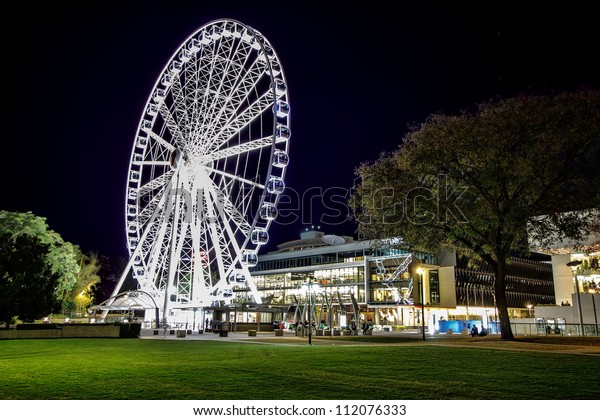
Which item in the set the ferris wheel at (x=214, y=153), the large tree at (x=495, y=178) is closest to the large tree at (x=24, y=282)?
the ferris wheel at (x=214, y=153)

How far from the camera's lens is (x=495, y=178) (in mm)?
25656

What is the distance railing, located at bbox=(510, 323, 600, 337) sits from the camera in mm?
34969

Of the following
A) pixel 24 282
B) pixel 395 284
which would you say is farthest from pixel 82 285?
pixel 395 284

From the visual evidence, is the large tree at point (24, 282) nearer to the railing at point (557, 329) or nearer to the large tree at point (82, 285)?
the large tree at point (82, 285)

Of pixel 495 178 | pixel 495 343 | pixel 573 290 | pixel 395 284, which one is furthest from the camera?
pixel 395 284

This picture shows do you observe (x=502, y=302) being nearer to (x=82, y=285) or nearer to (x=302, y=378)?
(x=302, y=378)

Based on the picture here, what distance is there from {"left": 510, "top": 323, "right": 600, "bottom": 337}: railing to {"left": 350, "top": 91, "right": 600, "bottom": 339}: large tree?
10.9 m

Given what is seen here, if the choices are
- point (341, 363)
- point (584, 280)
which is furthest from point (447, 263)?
point (341, 363)

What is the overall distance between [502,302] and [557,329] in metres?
13.9

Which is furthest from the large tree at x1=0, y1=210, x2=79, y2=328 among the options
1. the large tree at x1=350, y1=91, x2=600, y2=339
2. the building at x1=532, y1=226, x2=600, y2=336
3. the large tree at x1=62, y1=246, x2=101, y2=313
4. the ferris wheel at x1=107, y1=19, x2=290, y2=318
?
the building at x1=532, y1=226, x2=600, y2=336

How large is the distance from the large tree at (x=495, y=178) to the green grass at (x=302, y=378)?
1071 centimetres

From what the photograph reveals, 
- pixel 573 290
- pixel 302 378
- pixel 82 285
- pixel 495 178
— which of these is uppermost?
pixel 495 178

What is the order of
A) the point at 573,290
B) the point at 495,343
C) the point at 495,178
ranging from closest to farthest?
the point at 495,343 → the point at 495,178 → the point at 573,290

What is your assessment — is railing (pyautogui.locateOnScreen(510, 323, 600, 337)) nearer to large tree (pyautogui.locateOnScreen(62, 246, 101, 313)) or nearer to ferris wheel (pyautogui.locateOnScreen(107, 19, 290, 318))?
ferris wheel (pyautogui.locateOnScreen(107, 19, 290, 318))
